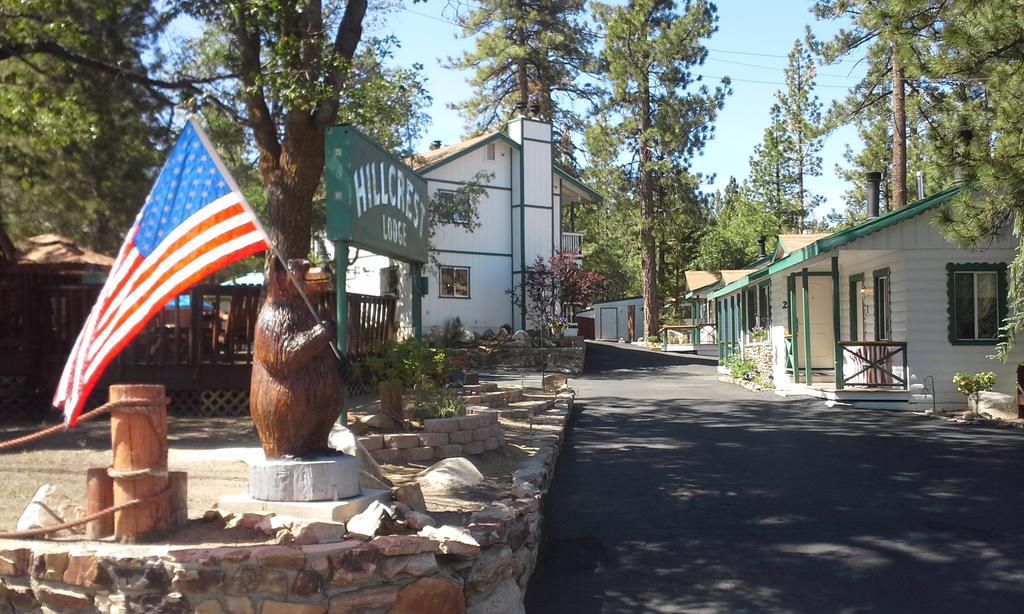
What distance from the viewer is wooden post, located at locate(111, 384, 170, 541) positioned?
5078 millimetres

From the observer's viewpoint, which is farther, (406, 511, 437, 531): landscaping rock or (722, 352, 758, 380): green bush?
(722, 352, 758, 380): green bush

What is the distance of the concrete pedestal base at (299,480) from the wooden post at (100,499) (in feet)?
2.71

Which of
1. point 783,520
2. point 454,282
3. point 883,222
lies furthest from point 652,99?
point 783,520

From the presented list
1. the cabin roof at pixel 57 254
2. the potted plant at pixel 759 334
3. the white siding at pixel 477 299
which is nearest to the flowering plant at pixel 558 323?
the white siding at pixel 477 299

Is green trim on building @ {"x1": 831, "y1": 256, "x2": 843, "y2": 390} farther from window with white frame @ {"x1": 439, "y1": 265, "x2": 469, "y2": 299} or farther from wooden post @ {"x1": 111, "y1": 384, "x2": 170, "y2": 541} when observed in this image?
wooden post @ {"x1": 111, "y1": 384, "x2": 170, "y2": 541}

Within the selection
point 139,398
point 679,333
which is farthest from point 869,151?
point 139,398

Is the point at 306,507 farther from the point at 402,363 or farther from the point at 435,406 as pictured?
the point at 435,406

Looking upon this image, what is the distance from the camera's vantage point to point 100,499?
17.0 feet

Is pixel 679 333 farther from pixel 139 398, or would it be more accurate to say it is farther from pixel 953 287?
pixel 139 398

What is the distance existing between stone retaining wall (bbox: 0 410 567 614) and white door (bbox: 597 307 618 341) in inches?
1815

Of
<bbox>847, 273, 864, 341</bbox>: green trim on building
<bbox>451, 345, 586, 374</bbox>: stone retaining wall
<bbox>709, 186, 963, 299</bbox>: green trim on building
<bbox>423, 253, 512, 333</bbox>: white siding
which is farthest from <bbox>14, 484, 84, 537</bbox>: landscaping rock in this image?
<bbox>423, 253, 512, 333</bbox>: white siding

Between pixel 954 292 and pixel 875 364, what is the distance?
1966 millimetres

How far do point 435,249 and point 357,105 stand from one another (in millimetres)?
14449

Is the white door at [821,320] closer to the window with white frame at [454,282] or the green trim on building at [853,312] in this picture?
the green trim on building at [853,312]
